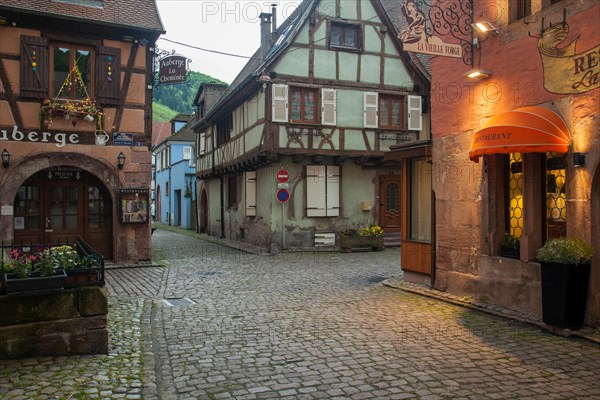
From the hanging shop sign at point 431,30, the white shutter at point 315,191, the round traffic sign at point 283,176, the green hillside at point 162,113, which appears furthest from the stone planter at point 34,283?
the green hillside at point 162,113

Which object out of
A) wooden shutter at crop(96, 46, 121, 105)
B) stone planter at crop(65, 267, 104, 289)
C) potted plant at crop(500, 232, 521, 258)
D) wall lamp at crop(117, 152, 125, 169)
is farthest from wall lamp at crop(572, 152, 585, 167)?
wooden shutter at crop(96, 46, 121, 105)

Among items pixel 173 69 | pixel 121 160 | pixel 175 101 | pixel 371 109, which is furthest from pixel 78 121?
pixel 175 101

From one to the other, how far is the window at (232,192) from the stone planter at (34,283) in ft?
55.0

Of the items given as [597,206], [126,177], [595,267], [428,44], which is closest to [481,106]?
[428,44]

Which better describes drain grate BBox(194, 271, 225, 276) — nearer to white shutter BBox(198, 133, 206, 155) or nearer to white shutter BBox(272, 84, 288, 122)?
white shutter BBox(272, 84, 288, 122)

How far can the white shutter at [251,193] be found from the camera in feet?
63.9

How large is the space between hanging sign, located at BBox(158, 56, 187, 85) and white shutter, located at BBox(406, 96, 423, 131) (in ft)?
27.7

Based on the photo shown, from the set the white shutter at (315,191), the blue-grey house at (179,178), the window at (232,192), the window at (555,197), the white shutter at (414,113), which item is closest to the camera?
the window at (555,197)

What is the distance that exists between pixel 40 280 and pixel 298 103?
12.9 m

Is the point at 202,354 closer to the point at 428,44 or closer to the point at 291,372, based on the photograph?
the point at 291,372

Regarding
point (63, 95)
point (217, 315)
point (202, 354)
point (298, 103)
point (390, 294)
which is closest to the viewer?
point (202, 354)

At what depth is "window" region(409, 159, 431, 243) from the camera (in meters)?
9.98

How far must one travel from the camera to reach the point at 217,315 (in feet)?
24.8

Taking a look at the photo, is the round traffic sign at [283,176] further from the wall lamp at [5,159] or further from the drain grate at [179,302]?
the drain grate at [179,302]
